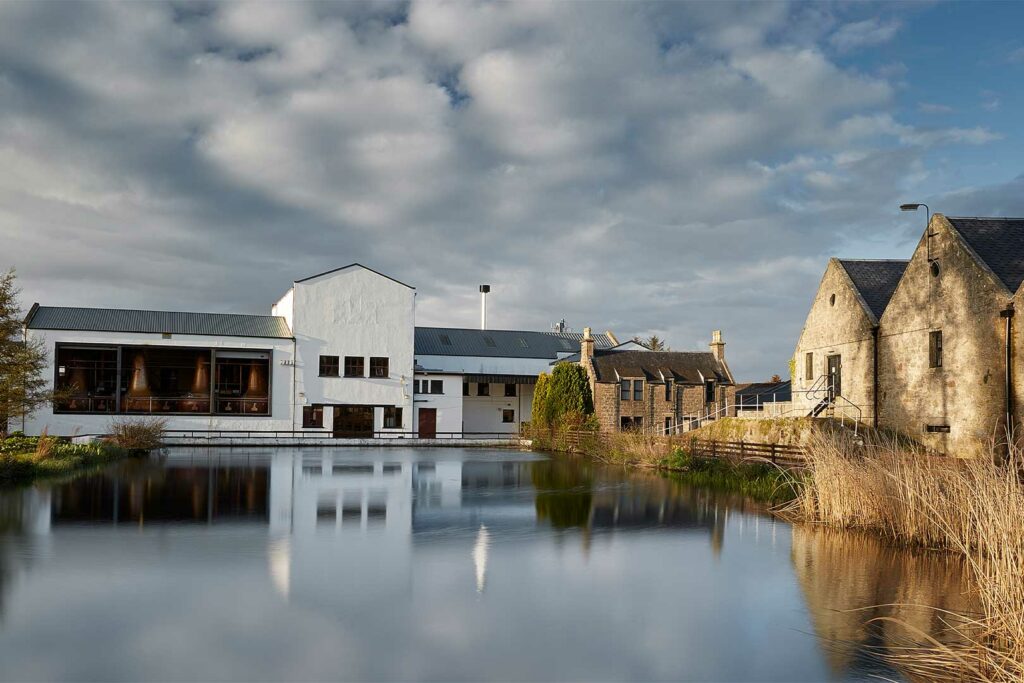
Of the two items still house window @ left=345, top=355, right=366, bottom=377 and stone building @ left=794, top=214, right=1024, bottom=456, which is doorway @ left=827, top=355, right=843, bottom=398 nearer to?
stone building @ left=794, top=214, right=1024, bottom=456

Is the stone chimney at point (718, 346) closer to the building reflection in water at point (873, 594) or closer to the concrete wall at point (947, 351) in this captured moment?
the concrete wall at point (947, 351)

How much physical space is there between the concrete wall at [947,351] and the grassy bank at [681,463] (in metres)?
4.99

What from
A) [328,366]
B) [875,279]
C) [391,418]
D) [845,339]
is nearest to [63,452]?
[328,366]

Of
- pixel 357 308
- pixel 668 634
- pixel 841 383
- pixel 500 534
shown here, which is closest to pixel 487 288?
pixel 357 308

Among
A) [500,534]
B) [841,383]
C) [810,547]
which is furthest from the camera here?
[841,383]

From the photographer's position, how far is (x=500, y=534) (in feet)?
48.5

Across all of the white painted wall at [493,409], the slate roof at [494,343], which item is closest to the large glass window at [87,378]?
the slate roof at [494,343]

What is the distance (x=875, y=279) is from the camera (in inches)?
1199

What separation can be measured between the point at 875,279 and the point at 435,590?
25593 mm

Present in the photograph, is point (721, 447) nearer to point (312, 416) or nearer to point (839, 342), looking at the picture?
point (839, 342)

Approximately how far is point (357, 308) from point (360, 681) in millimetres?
42588

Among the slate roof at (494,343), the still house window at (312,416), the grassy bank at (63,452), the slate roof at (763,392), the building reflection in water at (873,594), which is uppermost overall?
the slate roof at (494,343)

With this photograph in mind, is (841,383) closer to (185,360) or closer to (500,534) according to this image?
(500,534)

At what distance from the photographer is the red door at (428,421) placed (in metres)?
50.5
